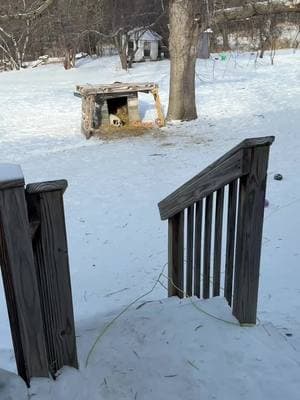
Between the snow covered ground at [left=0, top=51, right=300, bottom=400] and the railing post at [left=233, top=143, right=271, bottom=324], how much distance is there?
0.12 metres

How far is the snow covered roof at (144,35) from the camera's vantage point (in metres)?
20.8

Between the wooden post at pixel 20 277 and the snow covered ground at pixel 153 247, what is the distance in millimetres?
107

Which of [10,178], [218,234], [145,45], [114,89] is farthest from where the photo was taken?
[145,45]

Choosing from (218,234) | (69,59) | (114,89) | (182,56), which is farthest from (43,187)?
(69,59)

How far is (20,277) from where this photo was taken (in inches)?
63.7

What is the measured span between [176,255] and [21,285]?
52.3 inches

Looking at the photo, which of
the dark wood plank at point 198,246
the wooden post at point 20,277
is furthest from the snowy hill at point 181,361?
the dark wood plank at point 198,246

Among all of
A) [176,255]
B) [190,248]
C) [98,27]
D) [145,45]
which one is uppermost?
[98,27]

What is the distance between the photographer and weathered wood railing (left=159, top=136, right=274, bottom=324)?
2043 mm

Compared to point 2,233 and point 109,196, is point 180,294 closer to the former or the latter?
point 2,233

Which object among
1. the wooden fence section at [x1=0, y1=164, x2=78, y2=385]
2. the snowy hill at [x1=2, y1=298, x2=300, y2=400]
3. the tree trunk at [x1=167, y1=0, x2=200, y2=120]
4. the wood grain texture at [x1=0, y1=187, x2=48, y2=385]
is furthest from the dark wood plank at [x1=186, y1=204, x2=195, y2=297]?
the tree trunk at [x1=167, y1=0, x2=200, y2=120]

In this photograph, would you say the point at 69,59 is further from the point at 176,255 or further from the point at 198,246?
the point at 198,246

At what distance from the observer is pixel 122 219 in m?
5.30

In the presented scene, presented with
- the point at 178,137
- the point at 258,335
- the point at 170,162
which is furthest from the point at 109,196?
the point at 258,335
